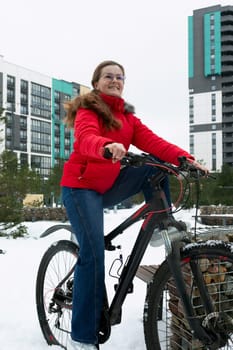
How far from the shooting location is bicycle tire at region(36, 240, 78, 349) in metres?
3.40

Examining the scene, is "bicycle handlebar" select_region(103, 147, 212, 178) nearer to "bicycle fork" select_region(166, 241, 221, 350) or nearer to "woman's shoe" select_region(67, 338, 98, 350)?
"bicycle fork" select_region(166, 241, 221, 350)

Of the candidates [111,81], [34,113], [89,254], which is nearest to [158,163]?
[89,254]

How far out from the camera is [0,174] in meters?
12.7

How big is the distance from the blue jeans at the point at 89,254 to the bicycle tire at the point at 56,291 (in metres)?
0.63

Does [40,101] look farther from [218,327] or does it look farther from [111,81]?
[218,327]

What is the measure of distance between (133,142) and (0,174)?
10294 mm

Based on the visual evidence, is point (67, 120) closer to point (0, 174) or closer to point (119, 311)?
point (119, 311)

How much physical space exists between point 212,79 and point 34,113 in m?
41.4

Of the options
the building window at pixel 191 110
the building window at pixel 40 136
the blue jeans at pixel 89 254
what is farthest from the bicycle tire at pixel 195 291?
the building window at pixel 191 110

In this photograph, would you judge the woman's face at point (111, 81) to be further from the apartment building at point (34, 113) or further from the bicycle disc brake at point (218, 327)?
the apartment building at point (34, 113)

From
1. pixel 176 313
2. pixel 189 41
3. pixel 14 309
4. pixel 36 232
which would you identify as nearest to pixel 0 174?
pixel 36 232

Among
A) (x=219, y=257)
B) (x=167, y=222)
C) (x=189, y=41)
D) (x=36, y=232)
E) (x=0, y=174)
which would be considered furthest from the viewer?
(x=189, y=41)

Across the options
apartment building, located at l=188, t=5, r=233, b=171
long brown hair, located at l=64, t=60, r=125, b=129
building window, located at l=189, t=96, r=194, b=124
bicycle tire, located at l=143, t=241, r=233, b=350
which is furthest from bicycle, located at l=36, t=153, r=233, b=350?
building window, located at l=189, t=96, r=194, b=124

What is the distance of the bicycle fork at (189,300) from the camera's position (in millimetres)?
2322
